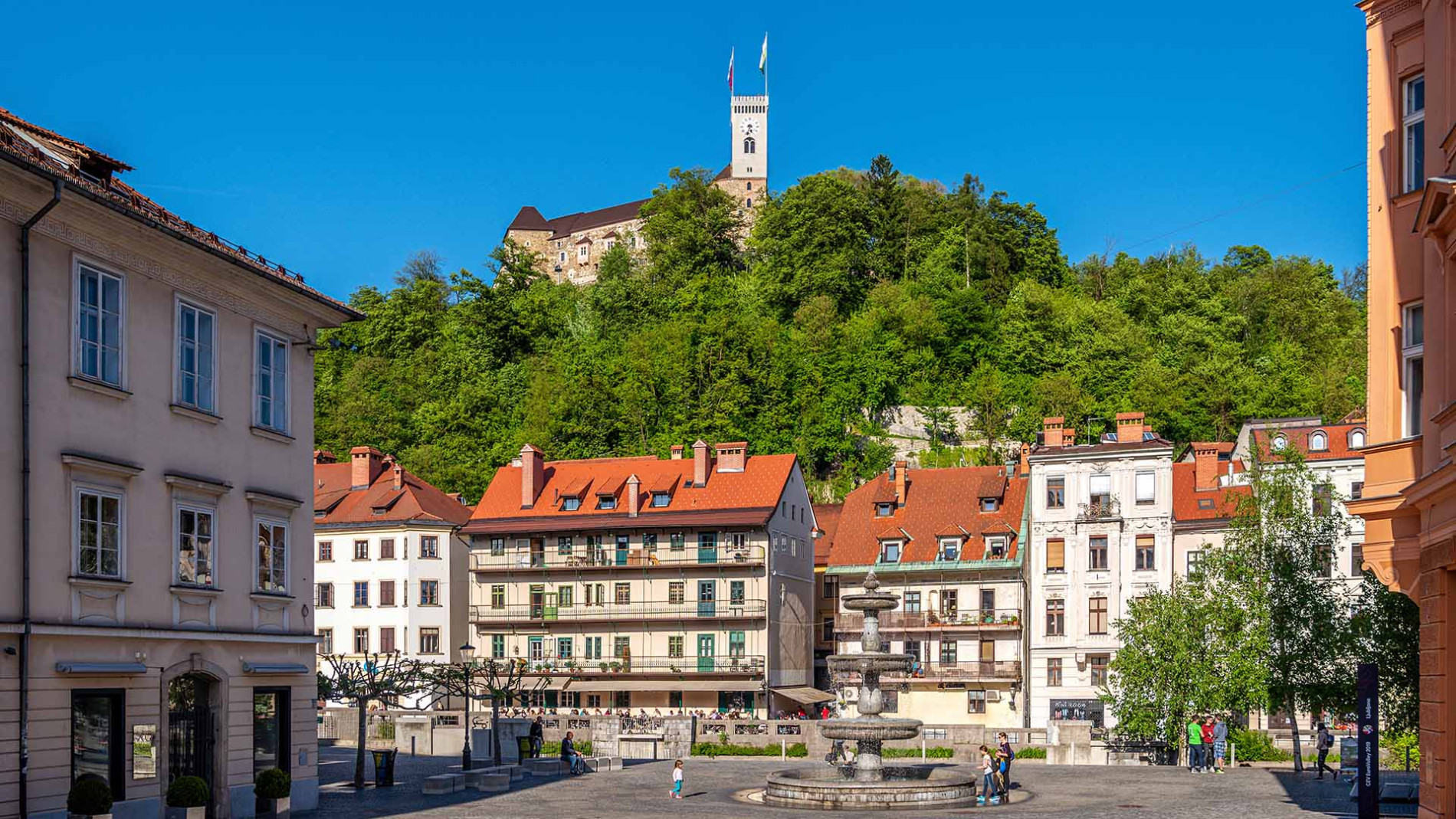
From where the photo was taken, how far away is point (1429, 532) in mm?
20562

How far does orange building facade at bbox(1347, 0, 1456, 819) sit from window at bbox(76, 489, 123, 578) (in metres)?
20.5

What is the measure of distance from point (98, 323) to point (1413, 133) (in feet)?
72.2

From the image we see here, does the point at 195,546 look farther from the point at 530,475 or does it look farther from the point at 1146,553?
the point at 530,475

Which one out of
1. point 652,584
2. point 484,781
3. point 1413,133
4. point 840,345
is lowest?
point 484,781

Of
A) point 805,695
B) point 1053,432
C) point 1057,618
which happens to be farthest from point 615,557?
point 1053,432

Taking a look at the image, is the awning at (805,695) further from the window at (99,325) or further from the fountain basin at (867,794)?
the window at (99,325)

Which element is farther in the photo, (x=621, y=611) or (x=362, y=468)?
(x=362, y=468)

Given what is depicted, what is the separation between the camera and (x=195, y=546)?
30344mm

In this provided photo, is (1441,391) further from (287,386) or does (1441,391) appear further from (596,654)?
(596,654)

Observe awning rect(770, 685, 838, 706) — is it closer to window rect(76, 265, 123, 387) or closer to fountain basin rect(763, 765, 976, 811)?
fountain basin rect(763, 765, 976, 811)

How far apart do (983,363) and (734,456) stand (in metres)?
40.7

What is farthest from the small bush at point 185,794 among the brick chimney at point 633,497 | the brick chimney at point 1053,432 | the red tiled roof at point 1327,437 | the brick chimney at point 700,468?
the brick chimney at point 700,468

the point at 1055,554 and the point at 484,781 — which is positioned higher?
the point at 1055,554

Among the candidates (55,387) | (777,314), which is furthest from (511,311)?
(55,387)
